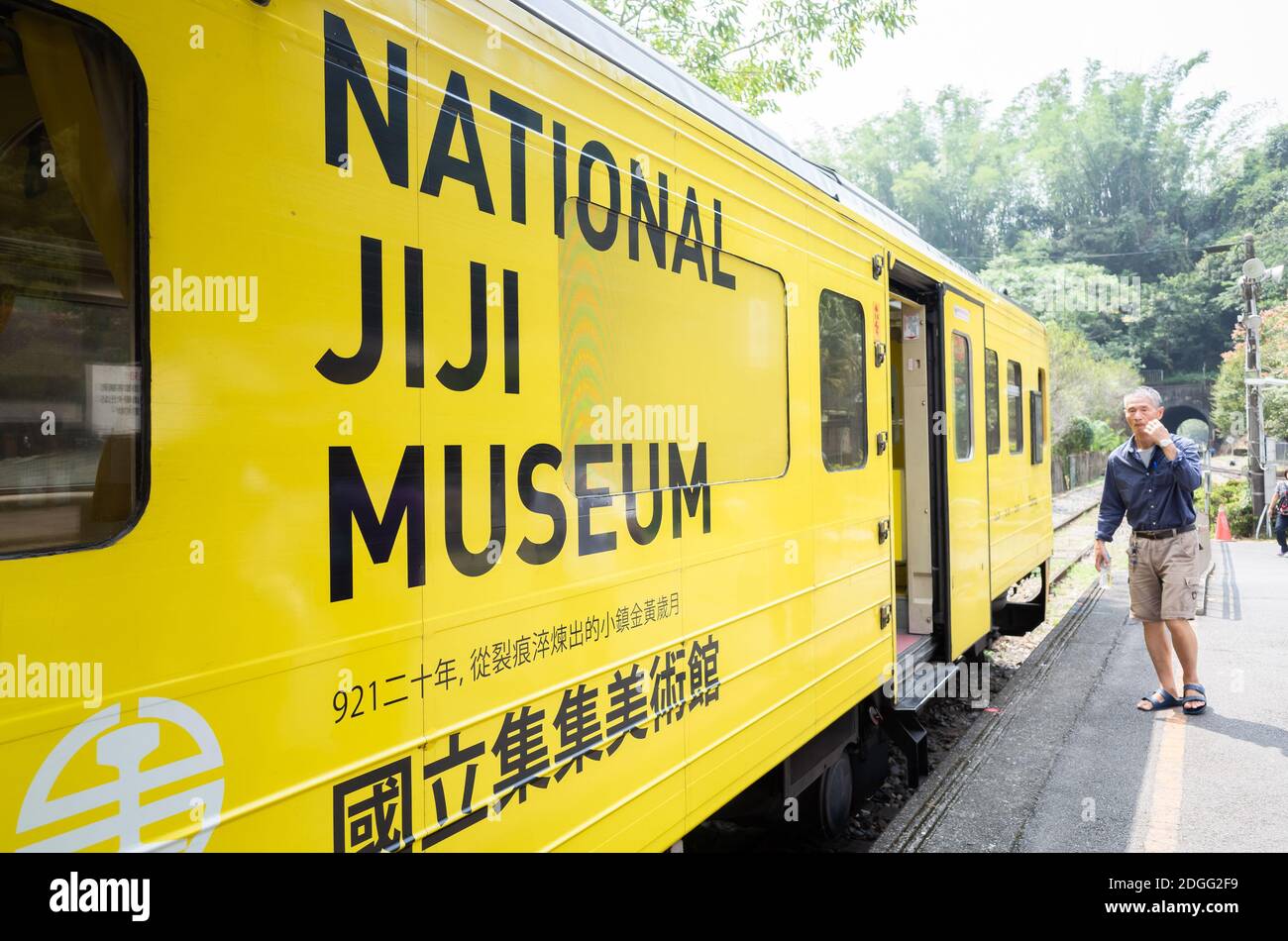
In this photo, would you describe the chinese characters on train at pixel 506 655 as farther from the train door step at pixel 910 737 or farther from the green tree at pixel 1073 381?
the green tree at pixel 1073 381

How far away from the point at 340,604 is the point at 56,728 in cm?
51

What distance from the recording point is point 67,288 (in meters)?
1.41

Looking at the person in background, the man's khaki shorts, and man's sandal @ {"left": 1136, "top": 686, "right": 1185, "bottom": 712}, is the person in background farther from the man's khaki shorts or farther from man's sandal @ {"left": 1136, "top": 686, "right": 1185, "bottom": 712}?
the man's khaki shorts

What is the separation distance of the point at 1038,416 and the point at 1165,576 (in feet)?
11.3

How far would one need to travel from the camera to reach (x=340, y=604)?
5.70ft

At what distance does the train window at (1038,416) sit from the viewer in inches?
334

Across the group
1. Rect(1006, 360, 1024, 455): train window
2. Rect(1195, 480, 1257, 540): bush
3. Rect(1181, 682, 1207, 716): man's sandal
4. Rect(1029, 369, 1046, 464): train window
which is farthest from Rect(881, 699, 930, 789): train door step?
Rect(1195, 480, 1257, 540): bush

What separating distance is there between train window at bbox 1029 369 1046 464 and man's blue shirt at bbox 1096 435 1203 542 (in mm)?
2697

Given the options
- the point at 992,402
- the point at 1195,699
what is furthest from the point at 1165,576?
the point at 992,402

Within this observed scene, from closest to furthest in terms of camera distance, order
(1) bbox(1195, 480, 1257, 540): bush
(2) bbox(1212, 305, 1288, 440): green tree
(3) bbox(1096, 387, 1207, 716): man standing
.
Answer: (3) bbox(1096, 387, 1207, 716): man standing < (1) bbox(1195, 480, 1257, 540): bush < (2) bbox(1212, 305, 1288, 440): green tree

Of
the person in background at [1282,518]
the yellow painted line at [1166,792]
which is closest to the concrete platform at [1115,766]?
the yellow painted line at [1166,792]

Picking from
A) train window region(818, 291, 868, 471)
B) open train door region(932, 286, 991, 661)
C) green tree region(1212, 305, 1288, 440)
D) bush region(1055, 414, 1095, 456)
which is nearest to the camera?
train window region(818, 291, 868, 471)

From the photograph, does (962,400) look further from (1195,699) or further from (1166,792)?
(1166,792)

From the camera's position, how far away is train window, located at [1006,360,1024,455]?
7.41 metres
